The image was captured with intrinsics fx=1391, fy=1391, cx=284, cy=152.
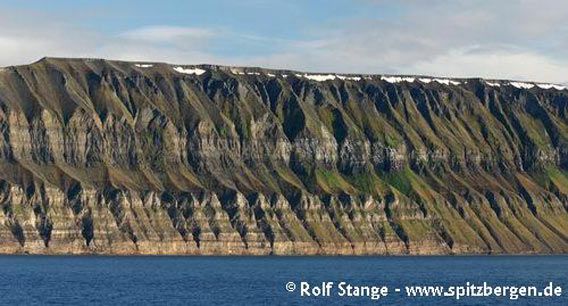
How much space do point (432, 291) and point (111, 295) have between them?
143 feet

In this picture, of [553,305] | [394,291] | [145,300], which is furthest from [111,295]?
[553,305]

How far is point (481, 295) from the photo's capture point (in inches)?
7131

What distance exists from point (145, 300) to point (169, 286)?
31.4 metres

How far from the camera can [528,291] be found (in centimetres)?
19112

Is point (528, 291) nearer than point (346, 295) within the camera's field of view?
No

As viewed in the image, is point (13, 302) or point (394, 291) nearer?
point (13, 302)

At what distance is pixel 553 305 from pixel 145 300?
48192 millimetres

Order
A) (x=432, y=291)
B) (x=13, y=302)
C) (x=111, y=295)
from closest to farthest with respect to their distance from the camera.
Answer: (x=13, y=302) < (x=111, y=295) < (x=432, y=291)

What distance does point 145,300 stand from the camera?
165500mm

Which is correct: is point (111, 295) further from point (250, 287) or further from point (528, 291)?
point (528, 291)

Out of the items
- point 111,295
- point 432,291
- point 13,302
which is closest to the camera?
point 13,302

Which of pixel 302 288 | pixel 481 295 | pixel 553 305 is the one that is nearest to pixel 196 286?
pixel 302 288

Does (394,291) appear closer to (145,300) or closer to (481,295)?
(481,295)

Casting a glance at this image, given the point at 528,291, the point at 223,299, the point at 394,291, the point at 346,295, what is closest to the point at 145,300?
the point at 223,299
